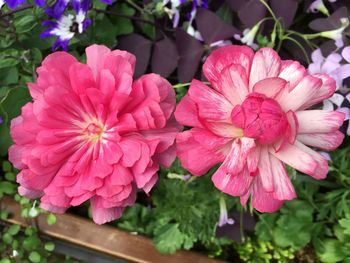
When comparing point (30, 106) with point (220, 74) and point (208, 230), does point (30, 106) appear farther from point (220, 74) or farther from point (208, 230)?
point (208, 230)

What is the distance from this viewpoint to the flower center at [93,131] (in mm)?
585

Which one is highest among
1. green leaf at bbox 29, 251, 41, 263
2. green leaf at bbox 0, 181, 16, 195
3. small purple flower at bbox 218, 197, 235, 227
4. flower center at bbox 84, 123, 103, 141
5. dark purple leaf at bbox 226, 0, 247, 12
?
dark purple leaf at bbox 226, 0, 247, 12

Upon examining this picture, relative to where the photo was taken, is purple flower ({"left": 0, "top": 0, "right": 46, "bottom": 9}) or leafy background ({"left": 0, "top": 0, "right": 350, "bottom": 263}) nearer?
purple flower ({"left": 0, "top": 0, "right": 46, "bottom": 9})

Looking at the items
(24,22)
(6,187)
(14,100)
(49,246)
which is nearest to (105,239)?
(49,246)

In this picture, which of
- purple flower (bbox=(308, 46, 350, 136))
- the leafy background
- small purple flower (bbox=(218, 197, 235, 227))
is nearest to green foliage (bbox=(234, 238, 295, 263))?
the leafy background

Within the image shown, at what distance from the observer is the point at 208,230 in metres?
0.94

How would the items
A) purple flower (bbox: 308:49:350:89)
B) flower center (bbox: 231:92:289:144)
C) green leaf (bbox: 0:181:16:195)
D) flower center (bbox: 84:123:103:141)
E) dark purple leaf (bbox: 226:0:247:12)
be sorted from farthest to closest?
green leaf (bbox: 0:181:16:195)
dark purple leaf (bbox: 226:0:247:12)
purple flower (bbox: 308:49:350:89)
flower center (bbox: 84:123:103:141)
flower center (bbox: 231:92:289:144)

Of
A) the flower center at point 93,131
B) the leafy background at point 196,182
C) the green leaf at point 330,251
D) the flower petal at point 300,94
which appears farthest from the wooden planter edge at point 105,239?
the flower petal at point 300,94

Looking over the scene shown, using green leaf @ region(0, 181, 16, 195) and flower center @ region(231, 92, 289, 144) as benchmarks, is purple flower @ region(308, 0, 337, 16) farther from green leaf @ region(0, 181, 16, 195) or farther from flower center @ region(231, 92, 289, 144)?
green leaf @ region(0, 181, 16, 195)

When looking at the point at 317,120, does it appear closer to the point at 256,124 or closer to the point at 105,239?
the point at 256,124

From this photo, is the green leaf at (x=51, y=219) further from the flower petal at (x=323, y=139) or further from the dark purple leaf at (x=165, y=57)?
the flower petal at (x=323, y=139)

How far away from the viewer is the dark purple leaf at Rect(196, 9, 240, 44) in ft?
2.86

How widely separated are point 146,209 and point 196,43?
369mm

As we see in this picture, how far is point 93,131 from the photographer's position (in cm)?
59
